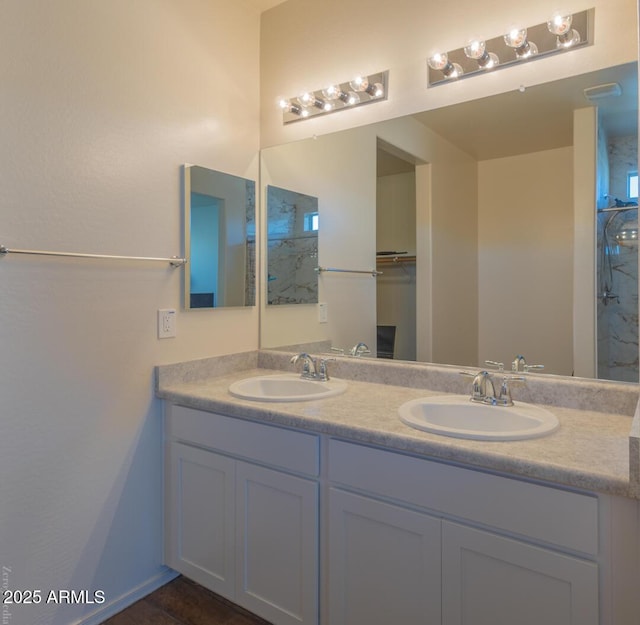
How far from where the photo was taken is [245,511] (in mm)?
1613

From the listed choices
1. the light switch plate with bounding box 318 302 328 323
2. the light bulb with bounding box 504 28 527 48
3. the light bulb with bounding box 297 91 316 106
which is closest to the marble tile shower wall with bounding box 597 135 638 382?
the light bulb with bounding box 504 28 527 48

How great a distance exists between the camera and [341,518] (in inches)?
54.2

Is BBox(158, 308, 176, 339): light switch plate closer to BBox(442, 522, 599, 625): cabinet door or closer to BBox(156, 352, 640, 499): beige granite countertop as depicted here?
BBox(156, 352, 640, 499): beige granite countertop

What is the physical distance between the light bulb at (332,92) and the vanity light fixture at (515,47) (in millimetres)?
427

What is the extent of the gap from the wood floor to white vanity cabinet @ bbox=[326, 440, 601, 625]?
53 centimetres

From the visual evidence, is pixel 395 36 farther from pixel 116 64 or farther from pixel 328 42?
pixel 116 64

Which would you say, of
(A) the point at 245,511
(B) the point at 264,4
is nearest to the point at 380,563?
(A) the point at 245,511

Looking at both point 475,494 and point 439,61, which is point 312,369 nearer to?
point 475,494

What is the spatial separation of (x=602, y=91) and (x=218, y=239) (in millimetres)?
1546

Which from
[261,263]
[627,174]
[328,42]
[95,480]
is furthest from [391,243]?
[95,480]

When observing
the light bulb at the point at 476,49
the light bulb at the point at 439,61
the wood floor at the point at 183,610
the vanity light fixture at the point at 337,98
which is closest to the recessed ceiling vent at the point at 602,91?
the light bulb at the point at 476,49

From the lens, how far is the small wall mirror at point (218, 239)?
1.97 meters

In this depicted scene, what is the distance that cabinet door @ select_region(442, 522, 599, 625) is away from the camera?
40.4 inches

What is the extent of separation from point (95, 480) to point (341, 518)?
931 millimetres
